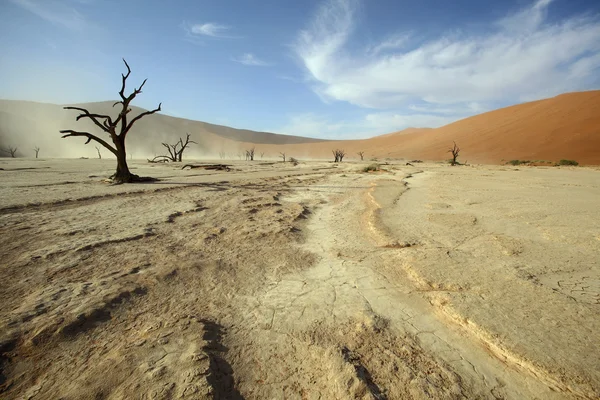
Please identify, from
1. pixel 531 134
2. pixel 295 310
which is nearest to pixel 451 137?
pixel 531 134

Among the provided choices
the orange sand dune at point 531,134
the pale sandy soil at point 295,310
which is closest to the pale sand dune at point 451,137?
the orange sand dune at point 531,134

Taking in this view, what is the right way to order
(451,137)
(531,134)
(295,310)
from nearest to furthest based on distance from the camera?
(295,310), (531,134), (451,137)

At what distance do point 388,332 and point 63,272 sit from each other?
2496 millimetres

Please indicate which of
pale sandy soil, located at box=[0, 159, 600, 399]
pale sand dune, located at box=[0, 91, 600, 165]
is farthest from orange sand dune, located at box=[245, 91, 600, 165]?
pale sandy soil, located at box=[0, 159, 600, 399]

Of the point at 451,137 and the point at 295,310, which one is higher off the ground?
the point at 451,137

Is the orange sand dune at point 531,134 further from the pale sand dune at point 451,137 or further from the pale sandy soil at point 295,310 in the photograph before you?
the pale sandy soil at point 295,310

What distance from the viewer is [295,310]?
1883mm

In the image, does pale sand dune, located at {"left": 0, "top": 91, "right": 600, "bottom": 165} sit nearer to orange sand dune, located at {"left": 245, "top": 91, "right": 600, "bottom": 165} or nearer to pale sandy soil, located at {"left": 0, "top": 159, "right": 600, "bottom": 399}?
orange sand dune, located at {"left": 245, "top": 91, "right": 600, "bottom": 165}

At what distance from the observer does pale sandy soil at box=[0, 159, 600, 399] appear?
129 centimetres

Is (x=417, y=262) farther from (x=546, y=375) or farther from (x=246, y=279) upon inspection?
(x=246, y=279)

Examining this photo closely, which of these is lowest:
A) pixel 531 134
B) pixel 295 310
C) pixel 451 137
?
pixel 295 310

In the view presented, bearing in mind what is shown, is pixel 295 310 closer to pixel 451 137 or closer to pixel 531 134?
pixel 531 134

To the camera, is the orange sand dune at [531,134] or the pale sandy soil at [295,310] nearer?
the pale sandy soil at [295,310]

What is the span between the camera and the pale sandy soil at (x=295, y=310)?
Result: 1291 mm
